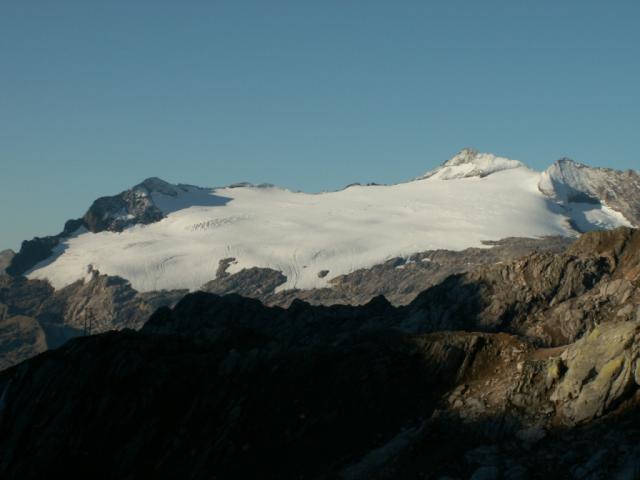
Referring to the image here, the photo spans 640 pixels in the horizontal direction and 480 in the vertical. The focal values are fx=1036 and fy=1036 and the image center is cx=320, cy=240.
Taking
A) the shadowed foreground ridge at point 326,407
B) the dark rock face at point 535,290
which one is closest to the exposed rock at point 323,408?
the shadowed foreground ridge at point 326,407

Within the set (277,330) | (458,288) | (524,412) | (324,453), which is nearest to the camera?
(524,412)

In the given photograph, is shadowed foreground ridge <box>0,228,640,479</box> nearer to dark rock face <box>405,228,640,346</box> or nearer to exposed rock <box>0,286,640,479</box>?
exposed rock <box>0,286,640,479</box>

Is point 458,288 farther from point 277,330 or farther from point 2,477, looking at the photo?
point 2,477

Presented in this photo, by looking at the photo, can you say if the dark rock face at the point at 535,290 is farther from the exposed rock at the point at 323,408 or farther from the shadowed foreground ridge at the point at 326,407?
the exposed rock at the point at 323,408

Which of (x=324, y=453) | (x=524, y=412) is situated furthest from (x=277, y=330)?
(x=524, y=412)

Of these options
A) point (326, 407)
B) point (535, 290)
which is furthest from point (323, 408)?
point (535, 290)

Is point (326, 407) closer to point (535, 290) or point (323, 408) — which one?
point (323, 408)

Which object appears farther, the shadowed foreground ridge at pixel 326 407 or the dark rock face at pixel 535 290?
the dark rock face at pixel 535 290

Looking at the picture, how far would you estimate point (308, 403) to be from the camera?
6662 cm

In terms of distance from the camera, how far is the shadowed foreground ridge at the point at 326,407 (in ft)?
172

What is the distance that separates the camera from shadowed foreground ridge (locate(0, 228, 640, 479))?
52406mm

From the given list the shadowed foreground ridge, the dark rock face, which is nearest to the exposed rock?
the shadowed foreground ridge

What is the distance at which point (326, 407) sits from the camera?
6581cm

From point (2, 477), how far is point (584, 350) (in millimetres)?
39709
